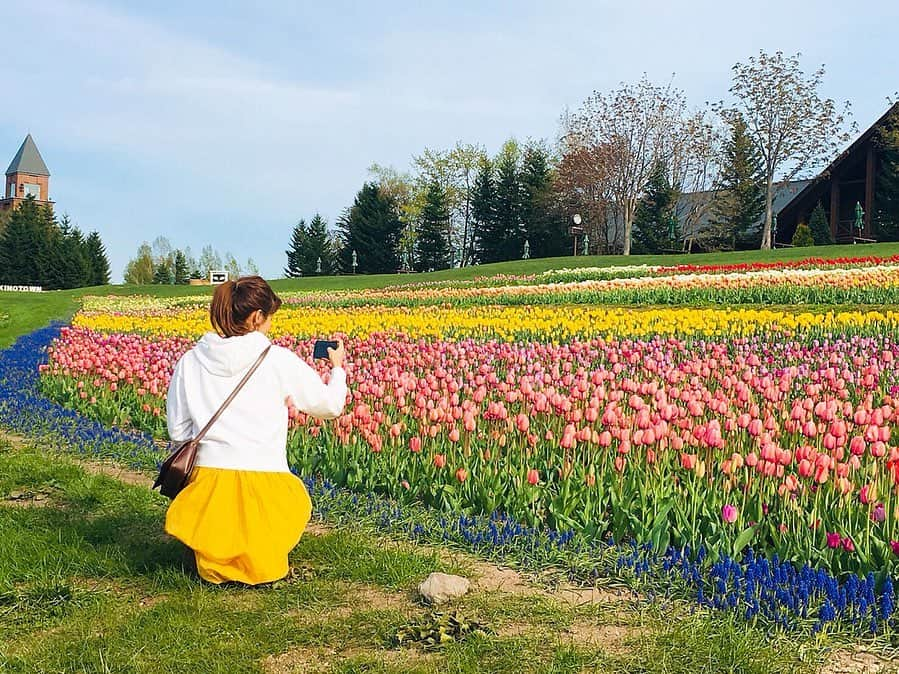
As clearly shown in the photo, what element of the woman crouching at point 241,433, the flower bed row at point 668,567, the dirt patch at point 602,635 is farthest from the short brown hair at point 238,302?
the dirt patch at point 602,635

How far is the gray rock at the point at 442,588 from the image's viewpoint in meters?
3.65

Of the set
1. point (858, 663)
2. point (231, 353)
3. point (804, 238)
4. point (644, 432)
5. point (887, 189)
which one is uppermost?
point (887, 189)

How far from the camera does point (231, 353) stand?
4039 mm

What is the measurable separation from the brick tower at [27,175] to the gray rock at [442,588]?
15144cm

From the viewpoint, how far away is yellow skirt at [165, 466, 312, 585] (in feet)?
12.8

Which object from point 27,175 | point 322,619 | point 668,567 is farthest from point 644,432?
point 27,175

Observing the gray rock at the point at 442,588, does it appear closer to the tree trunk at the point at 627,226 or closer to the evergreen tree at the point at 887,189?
the evergreen tree at the point at 887,189

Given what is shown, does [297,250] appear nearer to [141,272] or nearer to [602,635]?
[141,272]

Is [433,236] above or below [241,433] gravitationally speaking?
above

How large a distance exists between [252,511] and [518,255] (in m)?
55.8

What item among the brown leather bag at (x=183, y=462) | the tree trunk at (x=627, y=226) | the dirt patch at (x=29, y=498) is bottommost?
the dirt patch at (x=29, y=498)

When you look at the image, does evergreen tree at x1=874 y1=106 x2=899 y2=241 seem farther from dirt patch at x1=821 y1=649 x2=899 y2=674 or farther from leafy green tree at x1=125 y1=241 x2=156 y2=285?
leafy green tree at x1=125 y1=241 x2=156 y2=285

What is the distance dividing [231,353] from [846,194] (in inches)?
1936

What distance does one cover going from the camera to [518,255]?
59094mm
